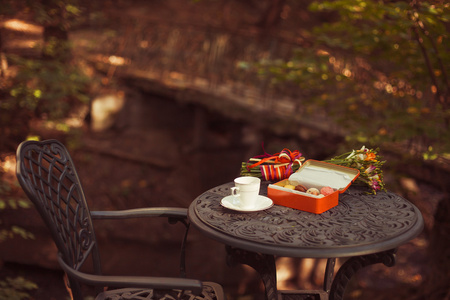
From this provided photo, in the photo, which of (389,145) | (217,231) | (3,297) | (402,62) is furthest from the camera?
(389,145)

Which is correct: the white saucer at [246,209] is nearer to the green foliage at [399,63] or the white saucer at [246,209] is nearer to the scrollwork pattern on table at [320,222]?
the scrollwork pattern on table at [320,222]

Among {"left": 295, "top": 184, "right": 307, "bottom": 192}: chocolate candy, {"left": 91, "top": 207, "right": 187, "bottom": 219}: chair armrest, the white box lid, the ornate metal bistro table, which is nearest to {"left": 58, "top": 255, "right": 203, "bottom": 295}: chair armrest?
the ornate metal bistro table

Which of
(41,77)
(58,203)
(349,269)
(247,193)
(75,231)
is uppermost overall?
(41,77)

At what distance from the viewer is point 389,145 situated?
4.89 metres

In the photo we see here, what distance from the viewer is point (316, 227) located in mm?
1839

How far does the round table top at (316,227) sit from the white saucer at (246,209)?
3 cm

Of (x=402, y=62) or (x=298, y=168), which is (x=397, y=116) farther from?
(x=298, y=168)

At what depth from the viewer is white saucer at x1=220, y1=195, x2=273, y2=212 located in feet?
6.44

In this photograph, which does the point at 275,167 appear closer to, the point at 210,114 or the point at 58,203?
the point at 58,203

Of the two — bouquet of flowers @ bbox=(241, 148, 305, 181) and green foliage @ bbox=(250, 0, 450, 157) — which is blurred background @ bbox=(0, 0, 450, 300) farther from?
bouquet of flowers @ bbox=(241, 148, 305, 181)

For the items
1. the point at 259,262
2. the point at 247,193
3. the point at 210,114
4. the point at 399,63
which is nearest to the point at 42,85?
the point at 247,193

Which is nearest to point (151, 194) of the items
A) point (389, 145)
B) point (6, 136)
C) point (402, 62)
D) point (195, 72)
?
point (195, 72)

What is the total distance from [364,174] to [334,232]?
647mm

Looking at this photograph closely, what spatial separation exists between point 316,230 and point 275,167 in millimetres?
613
